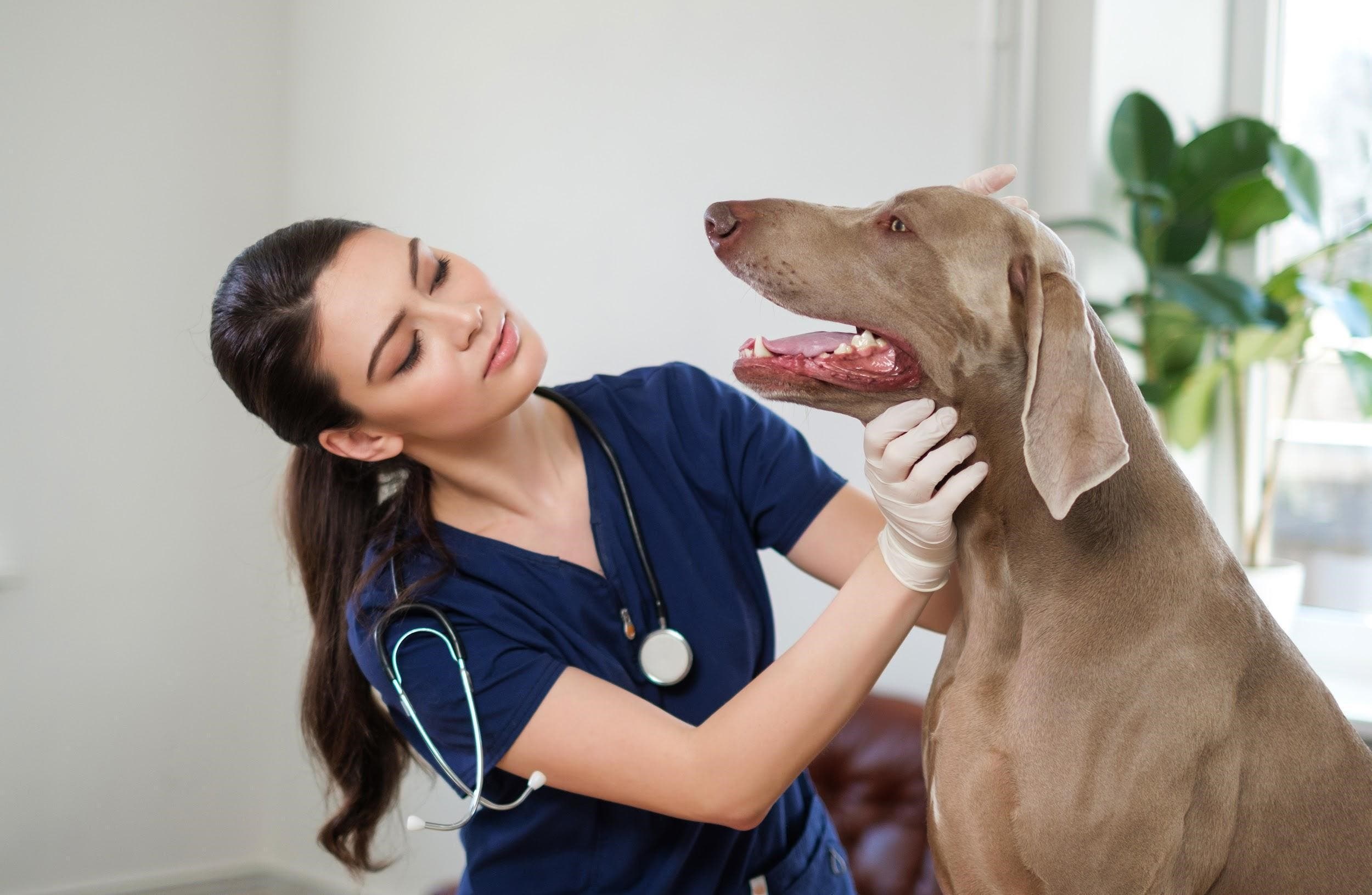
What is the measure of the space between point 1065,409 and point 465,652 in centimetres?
79

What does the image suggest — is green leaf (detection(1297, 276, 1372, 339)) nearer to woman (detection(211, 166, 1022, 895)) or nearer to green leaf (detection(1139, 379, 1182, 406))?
green leaf (detection(1139, 379, 1182, 406))

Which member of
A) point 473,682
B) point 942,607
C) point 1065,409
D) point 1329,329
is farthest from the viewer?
point 1329,329

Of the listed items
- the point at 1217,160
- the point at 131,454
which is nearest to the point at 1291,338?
the point at 1217,160

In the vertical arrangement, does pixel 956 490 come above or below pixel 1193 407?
above

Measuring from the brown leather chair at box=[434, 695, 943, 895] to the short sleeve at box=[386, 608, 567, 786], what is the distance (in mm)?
834

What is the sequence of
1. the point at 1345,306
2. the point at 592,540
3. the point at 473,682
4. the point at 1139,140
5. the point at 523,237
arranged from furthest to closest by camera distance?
the point at 523,237
the point at 1139,140
the point at 1345,306
the point at 592,540
the point at 473,682

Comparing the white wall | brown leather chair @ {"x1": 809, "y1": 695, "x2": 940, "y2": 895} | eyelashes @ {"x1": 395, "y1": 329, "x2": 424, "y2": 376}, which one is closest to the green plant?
brown leather chair @ {"x1": 809, "y1": 695, "x2": 940, "y2": 895}

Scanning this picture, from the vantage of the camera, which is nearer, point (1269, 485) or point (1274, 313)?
point (1274, 313)

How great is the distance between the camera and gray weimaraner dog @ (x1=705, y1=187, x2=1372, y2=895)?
3.31 feet

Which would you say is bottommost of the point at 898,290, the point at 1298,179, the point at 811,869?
the point at 811,869

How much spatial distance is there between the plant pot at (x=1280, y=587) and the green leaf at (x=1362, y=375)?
13.3 inches

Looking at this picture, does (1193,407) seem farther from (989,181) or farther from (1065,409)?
(1065,409)

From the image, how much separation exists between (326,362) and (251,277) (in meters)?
0.15

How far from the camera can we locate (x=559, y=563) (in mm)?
1518
